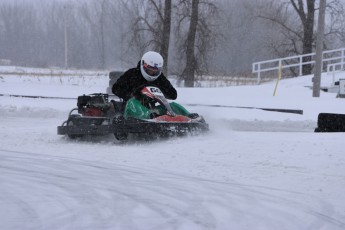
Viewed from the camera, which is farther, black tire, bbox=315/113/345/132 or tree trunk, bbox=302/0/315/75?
tree trunk, bbox=302/0/315/75

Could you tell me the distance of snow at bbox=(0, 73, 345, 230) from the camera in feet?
14.4

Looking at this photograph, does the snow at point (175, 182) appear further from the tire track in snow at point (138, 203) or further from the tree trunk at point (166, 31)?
the tree trunk at point (166, 31)

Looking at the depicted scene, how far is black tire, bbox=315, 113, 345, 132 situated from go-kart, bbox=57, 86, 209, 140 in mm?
2789

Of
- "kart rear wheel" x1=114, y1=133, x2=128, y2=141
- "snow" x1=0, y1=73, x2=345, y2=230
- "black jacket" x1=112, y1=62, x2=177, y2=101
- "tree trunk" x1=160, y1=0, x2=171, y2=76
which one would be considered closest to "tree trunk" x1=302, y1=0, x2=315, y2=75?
"tree trunk" x1=160, y1=0, x2=171, y2=76

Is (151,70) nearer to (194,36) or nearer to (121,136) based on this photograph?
(121,136)

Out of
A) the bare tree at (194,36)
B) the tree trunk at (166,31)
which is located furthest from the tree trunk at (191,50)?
the tree trunk at (166,31)

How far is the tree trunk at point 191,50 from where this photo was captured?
87.0ft

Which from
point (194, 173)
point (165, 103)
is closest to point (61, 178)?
point (194, 173)

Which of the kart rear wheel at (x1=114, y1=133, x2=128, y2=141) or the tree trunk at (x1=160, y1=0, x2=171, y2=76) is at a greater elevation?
the tree trunk at (x1=160, y1=0, x2=171, y2=76)

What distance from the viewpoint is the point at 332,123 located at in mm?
10797

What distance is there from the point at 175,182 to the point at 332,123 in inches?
230

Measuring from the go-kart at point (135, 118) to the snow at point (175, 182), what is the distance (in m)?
0.19

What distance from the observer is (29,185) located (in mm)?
5586

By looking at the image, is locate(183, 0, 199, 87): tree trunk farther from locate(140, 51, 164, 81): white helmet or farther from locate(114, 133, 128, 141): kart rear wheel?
locate(114, 133, 128, 141): kart rear wheel
